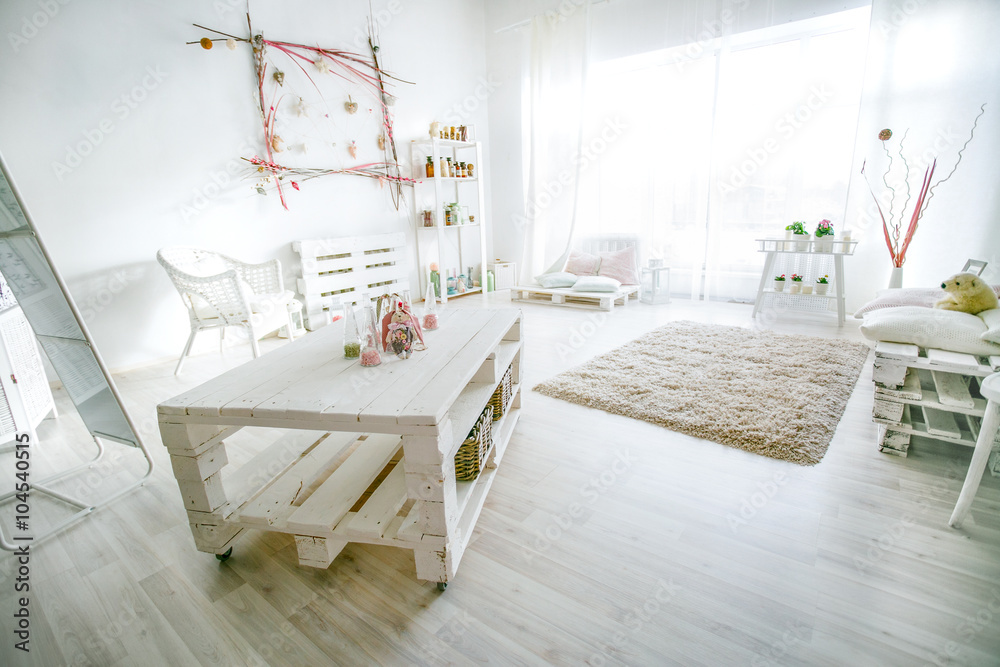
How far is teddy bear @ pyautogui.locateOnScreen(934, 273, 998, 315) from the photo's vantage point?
6.39 ft

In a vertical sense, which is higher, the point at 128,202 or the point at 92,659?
the point at 128,202

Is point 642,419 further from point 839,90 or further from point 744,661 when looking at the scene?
point 839,90

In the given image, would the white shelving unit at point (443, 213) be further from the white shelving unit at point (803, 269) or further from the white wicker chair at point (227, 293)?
the white shelving unit at point (803, 269)

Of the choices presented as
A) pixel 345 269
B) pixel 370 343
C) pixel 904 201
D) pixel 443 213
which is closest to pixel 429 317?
pixel 370 343

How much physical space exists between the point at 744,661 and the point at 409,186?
4.31 meters

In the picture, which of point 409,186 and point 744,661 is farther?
point 409,186

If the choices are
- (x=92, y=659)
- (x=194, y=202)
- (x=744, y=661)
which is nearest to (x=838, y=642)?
(x=744, y=661)

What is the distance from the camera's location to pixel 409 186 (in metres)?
4.54

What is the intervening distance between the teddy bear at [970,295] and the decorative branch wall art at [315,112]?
12.8 feet

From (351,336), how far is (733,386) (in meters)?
1.88

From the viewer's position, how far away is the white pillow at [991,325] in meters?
1.65

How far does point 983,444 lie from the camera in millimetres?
1312

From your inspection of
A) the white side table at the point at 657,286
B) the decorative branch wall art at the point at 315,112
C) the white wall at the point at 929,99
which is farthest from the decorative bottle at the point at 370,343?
the white wall at the point at 929,99

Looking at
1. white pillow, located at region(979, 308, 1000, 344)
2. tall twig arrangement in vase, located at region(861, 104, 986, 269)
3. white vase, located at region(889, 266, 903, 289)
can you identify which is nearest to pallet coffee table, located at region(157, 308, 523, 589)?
white pillow, located at region(979, 308, 1000, 344)
